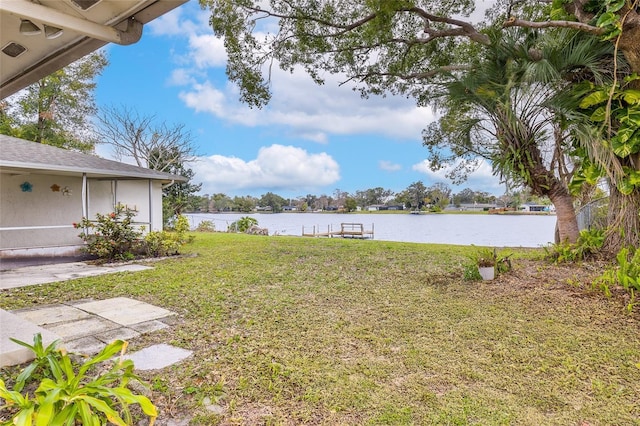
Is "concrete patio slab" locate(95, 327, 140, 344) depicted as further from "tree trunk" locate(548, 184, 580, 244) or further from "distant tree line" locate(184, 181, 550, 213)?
"distant tree line" locate(184, 181, 550, 213)

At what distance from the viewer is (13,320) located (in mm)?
3064

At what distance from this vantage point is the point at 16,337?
8.79 ft

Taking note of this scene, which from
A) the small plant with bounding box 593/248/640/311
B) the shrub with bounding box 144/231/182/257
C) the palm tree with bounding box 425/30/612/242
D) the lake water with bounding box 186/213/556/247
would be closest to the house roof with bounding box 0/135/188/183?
the shrub with bounding box 144/231/182/257

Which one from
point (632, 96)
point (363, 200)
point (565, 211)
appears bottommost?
point (565, 211)

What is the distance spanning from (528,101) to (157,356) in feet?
18.8

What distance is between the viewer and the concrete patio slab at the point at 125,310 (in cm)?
377

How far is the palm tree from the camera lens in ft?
15.7

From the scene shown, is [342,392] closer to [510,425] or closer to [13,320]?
[510,425]

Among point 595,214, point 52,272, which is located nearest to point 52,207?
point 52,272

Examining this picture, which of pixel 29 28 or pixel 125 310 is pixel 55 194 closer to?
pixel 125 310

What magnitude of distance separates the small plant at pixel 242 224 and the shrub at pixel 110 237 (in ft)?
41.7

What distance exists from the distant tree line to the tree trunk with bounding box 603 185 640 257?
80.0 feet

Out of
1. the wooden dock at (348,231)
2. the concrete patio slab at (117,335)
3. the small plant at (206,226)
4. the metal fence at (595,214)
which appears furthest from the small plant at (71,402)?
the wooden dock at (348,231)

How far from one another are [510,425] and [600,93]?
14.8 feet
